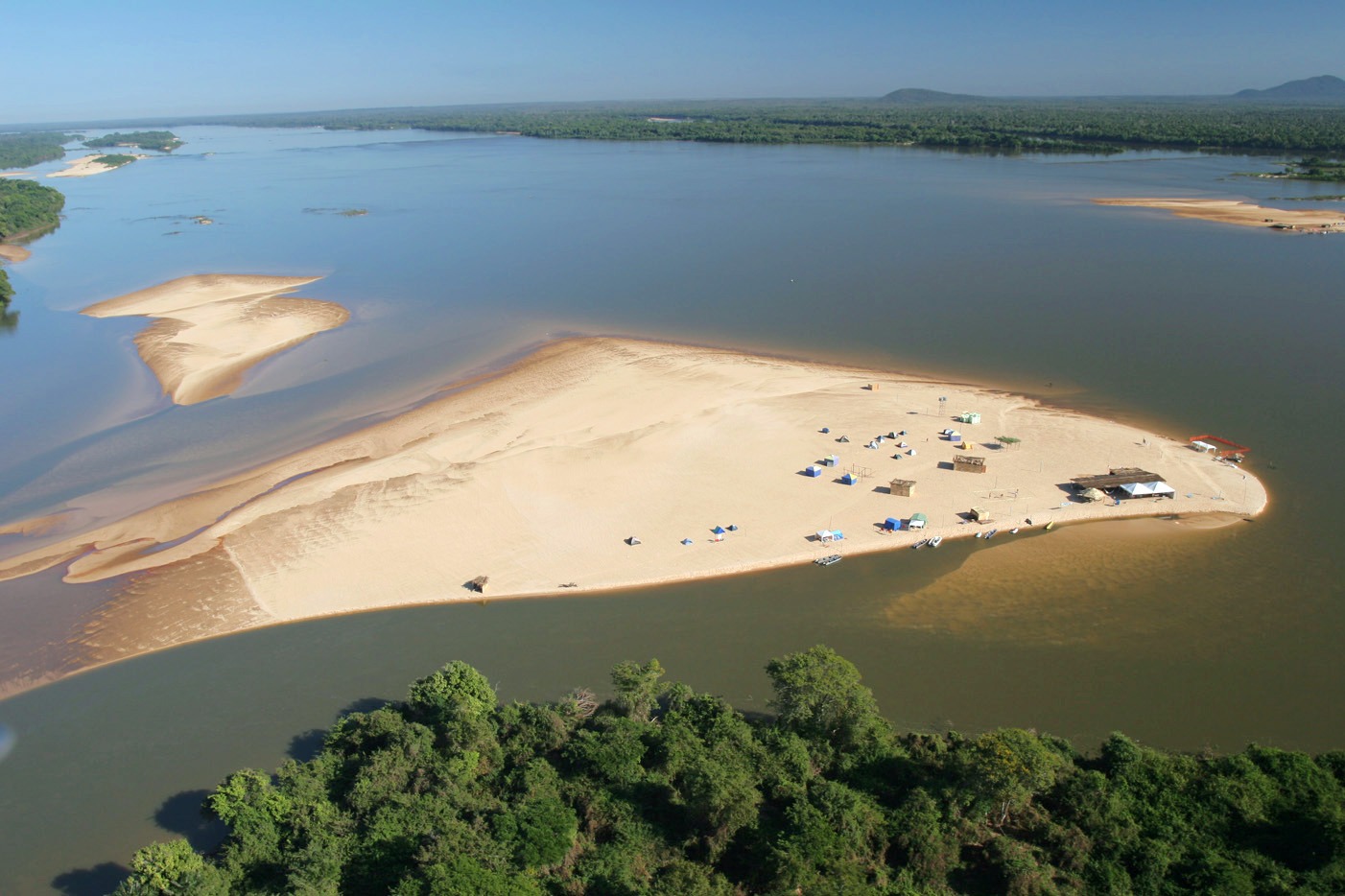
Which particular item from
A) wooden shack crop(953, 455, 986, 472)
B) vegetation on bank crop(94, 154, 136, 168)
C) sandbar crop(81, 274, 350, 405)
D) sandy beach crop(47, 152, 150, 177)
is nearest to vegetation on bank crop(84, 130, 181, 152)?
sandy beach crop(47, 152, 150, 177)

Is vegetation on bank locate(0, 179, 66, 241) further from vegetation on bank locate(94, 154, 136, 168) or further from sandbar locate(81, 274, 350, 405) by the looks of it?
vegetation on bank locate(94, 154, 136, 168)

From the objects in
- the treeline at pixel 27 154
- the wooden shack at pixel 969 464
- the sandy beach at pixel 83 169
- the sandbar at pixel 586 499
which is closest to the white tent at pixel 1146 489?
the sandbar at pixel 586 499

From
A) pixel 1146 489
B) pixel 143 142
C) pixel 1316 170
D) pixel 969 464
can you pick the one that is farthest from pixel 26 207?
pixel 1316 170

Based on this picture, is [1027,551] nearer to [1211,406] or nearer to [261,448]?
[1211,406]

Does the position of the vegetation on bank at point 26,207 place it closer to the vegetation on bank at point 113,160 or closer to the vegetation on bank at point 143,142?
the vegetation on bank at point 113,160

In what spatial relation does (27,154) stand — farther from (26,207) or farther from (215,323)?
(215,323)
